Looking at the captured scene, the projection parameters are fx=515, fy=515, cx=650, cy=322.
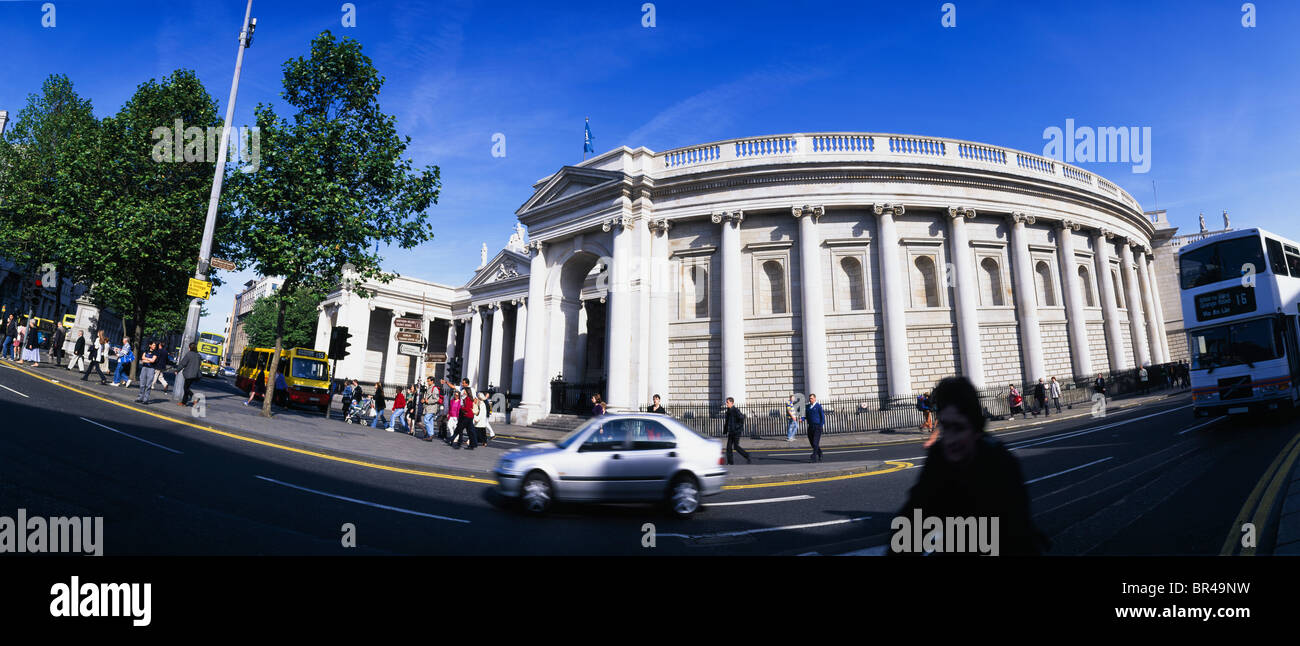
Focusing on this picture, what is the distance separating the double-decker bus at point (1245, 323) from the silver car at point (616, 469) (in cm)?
1468

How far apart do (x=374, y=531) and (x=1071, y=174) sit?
3635 cm

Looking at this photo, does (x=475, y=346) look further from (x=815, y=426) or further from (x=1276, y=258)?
(x=1276, y=258)

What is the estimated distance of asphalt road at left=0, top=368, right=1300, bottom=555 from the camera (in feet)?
16.8

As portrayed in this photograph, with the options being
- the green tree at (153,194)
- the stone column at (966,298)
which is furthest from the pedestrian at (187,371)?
the stone column at (966,298)

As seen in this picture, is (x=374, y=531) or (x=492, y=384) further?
(x=492, y=384)

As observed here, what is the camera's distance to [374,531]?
18.3ft

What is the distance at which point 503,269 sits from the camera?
1785 inches

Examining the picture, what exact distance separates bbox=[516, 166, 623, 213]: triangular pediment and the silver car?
2007 cm

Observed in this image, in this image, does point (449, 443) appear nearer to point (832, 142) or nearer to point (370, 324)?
point (832, 142)

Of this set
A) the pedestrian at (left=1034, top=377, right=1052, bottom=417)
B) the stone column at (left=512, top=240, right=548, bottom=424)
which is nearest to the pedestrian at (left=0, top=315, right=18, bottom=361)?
the stone column at (left=512, top=240, right=548, bottom=424)

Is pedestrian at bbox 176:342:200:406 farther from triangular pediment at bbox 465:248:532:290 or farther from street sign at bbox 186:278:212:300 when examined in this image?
triangular pediment at bbox 465:248:532:290

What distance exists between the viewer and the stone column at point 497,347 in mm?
42938
